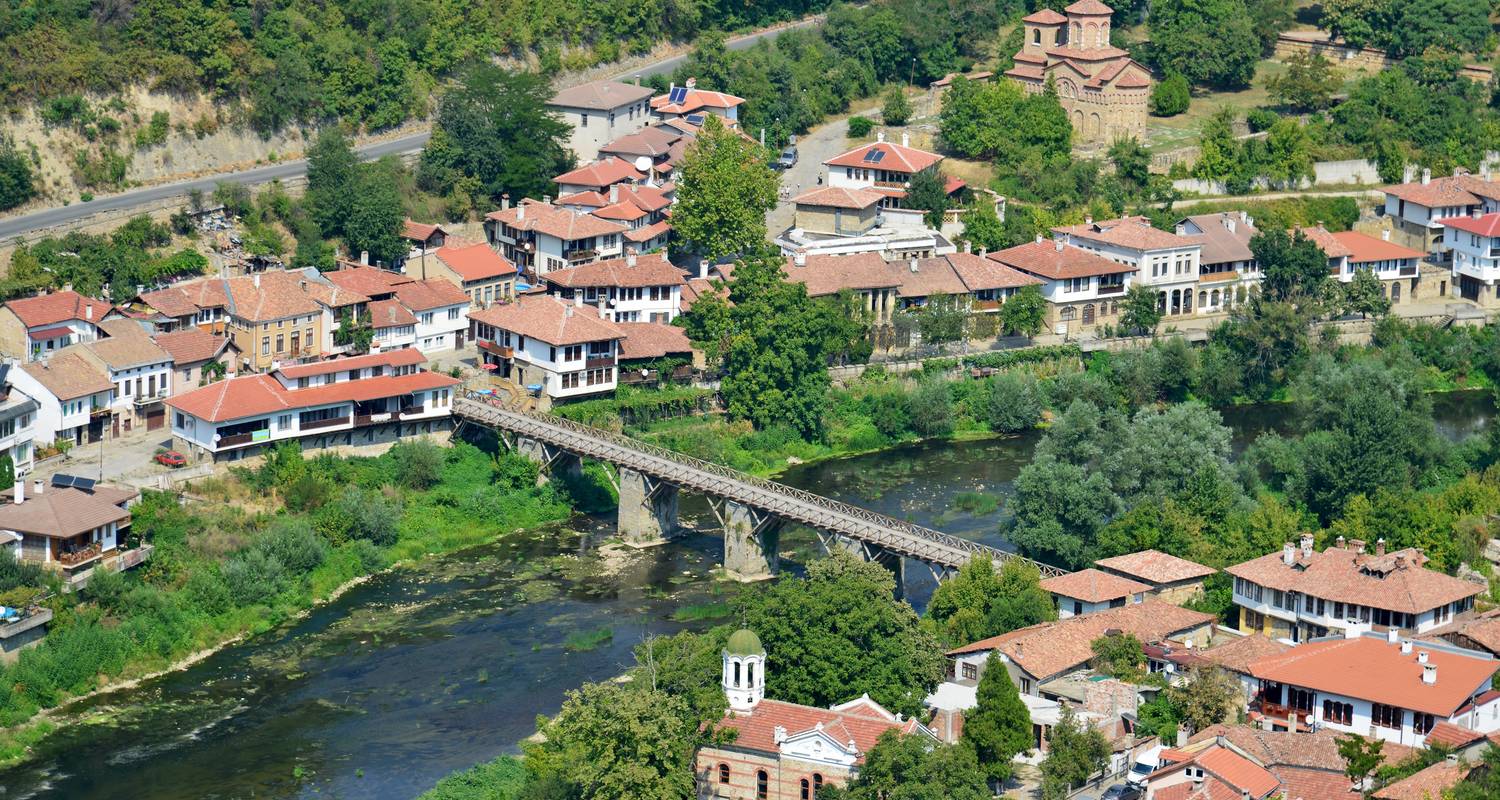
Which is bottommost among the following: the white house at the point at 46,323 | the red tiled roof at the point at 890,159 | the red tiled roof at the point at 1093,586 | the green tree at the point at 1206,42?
the red tiled roof at the point at 1093,586

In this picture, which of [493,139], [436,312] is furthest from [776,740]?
[493,139]

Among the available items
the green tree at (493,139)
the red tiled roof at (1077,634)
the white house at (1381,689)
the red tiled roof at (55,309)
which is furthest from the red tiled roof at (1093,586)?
the green tree at (493,139)

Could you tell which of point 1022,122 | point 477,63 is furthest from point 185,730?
point 1022,122

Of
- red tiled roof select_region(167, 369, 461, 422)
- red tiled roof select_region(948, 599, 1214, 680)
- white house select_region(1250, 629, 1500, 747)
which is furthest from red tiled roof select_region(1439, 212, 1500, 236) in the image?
red tiled roof select_region(167, 369, 461, 422)

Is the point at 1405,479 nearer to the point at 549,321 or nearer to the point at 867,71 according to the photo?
the point at 549,321

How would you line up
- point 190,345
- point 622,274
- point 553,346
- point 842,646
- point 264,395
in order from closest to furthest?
point 842,646 → point 264,395 → point 190,345 → point 553,346 → point 622,274

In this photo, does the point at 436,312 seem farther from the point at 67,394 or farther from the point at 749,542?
the point at 749,542

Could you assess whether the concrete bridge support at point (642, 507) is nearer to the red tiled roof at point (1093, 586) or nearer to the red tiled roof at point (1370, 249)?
the red tiled roof at point (1093, 586)
